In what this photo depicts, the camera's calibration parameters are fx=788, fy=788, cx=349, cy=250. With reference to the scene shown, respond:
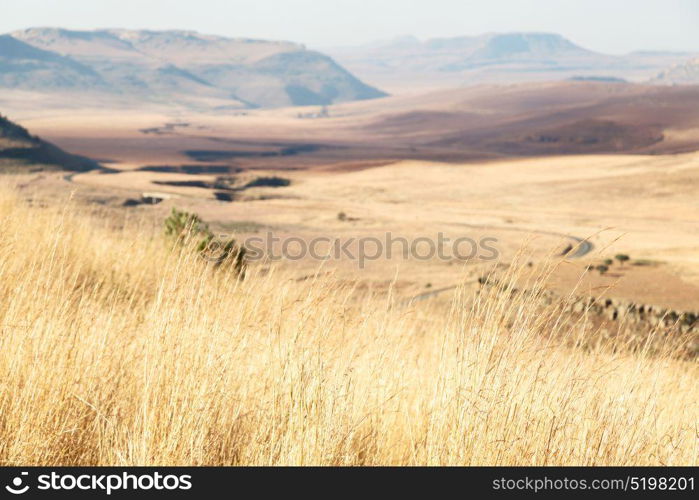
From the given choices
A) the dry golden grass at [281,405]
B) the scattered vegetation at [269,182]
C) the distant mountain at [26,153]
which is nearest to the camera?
the dry golden grass at [281,405]

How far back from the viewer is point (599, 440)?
3668 mm

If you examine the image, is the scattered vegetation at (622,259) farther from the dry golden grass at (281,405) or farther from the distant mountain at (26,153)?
the distant mountain at (26,153)

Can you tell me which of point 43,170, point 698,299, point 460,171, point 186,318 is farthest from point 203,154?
point 186,318

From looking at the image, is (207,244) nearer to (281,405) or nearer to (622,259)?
(281,405)

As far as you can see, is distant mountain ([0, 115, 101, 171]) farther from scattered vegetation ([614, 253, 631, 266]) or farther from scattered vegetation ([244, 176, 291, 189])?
scattered vegetation ([614, 253, 631, 266])

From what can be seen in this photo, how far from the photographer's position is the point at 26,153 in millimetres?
50406

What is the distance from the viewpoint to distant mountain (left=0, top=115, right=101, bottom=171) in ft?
159

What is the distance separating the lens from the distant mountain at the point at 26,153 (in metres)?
48.3

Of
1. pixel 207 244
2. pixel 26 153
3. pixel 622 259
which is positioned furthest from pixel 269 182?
pixel 207 244

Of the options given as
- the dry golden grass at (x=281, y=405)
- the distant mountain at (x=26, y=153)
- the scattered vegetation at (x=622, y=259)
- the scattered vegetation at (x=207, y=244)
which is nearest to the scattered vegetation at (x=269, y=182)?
the distant mountain at (x=26, y=153)

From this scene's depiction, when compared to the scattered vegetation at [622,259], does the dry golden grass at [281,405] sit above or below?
above

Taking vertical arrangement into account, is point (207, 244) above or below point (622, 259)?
above

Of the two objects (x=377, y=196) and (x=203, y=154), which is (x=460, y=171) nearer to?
(x=377, y=196)
